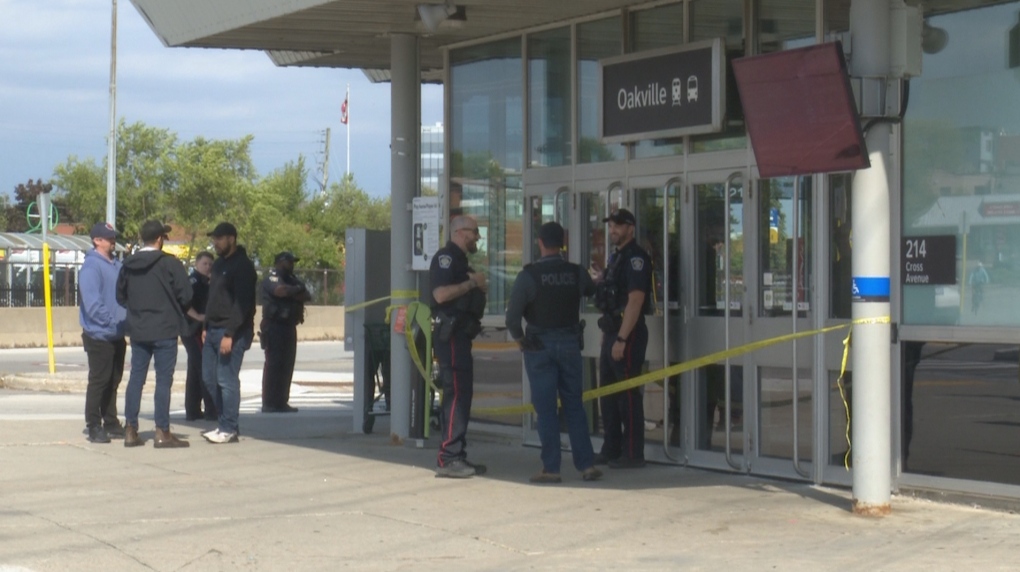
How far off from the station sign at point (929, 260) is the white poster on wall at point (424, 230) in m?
4.32

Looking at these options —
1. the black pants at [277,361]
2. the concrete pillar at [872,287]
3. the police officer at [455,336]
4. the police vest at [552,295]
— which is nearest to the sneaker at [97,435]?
the black pants at [277,361]

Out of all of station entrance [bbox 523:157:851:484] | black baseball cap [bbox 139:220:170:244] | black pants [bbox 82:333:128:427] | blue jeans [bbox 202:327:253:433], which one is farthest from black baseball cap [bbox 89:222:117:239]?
station entrance [bbox 523:157:851:484]

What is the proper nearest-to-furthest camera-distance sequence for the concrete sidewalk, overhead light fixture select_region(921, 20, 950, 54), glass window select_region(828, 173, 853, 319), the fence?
the concrete sidewalk < overhead light fixture select_region(921, 20, 950, 54) < glass window select_region(828, 173, 853, 319) < the fence

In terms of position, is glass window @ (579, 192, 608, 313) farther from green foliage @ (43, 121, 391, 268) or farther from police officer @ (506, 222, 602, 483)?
green foliage @ (43, 121, 391, 268)

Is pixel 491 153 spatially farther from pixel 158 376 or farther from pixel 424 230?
pixel 158 376

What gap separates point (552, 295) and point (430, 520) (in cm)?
206

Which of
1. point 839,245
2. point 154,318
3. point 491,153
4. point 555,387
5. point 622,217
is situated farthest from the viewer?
point 491,153

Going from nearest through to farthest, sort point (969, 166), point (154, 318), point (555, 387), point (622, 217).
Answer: point (969, 166) → point (555, 387) → point (622, 217) → point (154, 318)

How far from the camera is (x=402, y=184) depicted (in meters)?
12.0

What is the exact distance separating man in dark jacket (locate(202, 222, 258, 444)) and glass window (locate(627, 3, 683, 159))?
3699mm

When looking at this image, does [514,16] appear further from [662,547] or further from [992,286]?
[662,547]

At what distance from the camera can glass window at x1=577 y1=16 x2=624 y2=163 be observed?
11.1 metres

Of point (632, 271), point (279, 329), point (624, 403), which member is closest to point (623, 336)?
point (632, 271)

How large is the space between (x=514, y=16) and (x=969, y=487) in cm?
533
